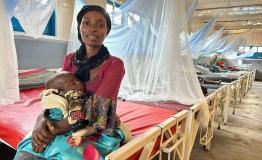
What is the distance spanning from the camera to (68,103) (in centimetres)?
92

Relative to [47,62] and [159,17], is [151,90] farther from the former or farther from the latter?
[47,62]

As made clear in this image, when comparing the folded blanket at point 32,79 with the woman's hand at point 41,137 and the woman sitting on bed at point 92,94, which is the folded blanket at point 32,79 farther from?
the woman's hand at point 41,137

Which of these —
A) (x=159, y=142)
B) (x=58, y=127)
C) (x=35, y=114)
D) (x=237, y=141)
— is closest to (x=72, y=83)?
(x=58, y=127)

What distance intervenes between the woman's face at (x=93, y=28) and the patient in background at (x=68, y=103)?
0.70ft

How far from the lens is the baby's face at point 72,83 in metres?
0.95

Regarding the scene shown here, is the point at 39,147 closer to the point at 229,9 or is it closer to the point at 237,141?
the point at 237,141

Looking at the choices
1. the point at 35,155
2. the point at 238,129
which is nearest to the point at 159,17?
the point at 35,155

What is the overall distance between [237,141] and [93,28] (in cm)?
257

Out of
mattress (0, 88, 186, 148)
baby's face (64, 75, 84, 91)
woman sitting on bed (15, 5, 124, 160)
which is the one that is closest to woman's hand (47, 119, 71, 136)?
woman sitting on bed (15, 5, 124, 160)

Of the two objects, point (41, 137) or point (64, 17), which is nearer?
point (41, 137)

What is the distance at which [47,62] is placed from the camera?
2.92 meters

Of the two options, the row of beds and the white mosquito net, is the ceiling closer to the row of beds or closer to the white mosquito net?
the white mosquito net

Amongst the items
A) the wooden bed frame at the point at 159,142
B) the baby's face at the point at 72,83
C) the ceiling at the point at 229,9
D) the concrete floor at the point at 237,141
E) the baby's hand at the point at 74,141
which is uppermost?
the ceiling at the point at 229,9

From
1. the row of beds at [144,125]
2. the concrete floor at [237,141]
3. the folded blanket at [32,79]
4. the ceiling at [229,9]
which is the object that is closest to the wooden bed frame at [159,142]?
the row of beds at [144,125]
